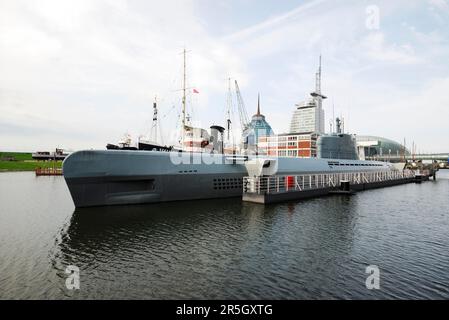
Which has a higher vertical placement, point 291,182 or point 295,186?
point 291,182

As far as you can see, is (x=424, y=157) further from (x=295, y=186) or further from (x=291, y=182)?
(x=291, y=182)

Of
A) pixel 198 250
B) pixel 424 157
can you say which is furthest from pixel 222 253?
pixel 424 157

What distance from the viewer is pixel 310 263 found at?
1007 centimetres

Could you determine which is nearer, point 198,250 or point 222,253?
point 222,253

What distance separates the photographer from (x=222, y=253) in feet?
36.4

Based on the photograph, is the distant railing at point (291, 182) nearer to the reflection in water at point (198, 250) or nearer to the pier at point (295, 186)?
the pier at point (295, 186)

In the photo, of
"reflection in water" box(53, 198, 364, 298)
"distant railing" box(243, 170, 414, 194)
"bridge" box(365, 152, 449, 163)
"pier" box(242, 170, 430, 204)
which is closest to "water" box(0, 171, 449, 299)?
"reflection in water" box(53, 198, 364, 298)

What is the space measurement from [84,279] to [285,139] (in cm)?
12474

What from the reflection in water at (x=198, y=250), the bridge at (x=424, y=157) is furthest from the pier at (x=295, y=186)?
the bridge at (x=424, y=157)

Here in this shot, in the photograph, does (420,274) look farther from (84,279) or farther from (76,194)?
(76,194)

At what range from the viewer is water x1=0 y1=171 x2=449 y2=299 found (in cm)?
808

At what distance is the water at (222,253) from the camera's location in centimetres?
808
